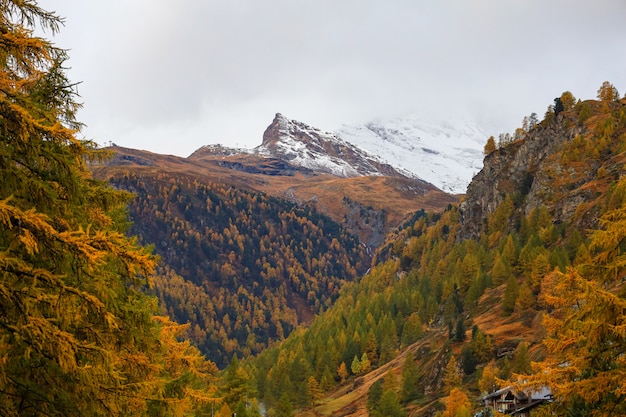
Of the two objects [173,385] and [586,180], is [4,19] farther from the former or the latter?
[586,180]

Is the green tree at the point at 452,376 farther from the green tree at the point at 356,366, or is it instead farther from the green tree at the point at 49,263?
the green tree at the point at 49,263

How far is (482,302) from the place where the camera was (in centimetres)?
12575

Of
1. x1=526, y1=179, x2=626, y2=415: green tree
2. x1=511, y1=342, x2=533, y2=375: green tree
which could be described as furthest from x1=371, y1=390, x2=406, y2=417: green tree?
x1=526, y1=179, x2=626, y2=415: green tree

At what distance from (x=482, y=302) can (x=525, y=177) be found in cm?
5973

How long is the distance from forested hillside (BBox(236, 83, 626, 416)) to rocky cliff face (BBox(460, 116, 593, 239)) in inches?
16.1

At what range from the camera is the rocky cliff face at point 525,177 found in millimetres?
150375

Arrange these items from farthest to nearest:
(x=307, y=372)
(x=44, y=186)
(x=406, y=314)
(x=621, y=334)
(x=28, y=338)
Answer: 1. (x=406, y=314)
2. (x=307, y=372)
3. (x=621, y=334)
4. (x=44, y=186)
5. (x=28, y=338)

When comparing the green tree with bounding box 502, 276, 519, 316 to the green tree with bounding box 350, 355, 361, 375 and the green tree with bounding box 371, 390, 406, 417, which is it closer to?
the green tree with bounding box 371, 390, 406, 417

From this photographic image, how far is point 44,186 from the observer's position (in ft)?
35.3

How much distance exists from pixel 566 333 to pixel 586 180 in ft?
454

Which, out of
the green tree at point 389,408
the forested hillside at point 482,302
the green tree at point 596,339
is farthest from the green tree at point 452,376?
the green tree at point 596,339

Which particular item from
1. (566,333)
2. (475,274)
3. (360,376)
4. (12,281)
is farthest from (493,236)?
(12,281)

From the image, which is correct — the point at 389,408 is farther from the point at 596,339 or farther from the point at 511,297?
the point at 596,339

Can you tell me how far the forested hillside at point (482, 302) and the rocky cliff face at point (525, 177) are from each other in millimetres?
409
